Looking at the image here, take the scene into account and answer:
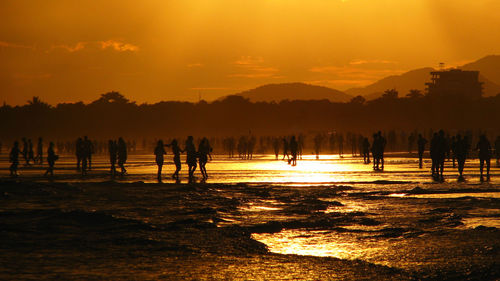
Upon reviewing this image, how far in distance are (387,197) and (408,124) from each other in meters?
154

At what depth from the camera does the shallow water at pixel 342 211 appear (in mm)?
13617

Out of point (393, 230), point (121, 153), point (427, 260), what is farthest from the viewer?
point (121, 153)

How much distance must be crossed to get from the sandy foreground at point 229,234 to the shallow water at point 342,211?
38mm

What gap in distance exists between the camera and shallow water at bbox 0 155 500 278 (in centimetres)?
1362

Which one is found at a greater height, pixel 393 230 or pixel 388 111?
pixel 388 111

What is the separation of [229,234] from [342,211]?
4.76 meters

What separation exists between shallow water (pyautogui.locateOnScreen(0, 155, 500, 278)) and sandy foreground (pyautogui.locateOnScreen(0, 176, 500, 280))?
0.04m

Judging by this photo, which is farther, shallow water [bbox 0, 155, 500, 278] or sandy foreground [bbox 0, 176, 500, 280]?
shallow water [bbox 0, 155, 500, 278]

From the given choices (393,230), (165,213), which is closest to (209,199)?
(165,213)

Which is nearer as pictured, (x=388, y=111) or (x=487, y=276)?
(x=487, y=276)

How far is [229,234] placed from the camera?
1555cm

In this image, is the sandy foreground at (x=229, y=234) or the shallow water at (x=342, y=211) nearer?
the sandy foreground at (x=229, y=234)

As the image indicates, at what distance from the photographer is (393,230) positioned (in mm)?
15680

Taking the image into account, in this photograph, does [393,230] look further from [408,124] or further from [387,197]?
[408,124]
